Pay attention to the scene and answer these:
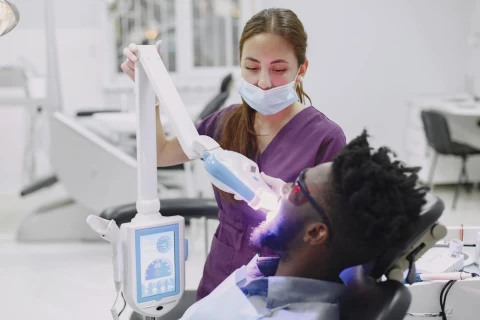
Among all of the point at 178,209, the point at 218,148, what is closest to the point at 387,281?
the point at 218,148

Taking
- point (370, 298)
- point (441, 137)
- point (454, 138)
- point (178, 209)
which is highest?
point (370, 298)

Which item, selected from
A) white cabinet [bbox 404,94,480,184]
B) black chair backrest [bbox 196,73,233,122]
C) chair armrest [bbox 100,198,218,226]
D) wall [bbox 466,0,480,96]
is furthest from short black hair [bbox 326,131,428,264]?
wall [bbox 466,0,480,96]

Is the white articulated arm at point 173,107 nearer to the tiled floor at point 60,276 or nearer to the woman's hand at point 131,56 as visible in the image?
the woman's hand at point 131,56

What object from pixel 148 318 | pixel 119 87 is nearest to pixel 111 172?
pixel 119 87

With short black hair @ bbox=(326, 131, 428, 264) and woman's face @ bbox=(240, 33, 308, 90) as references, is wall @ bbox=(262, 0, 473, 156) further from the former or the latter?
short black hair @ bbox=(326, 131, 428, 264)

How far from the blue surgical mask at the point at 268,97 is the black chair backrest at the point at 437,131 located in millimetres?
2759

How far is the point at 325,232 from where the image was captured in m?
0.93

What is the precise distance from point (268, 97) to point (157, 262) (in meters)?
0.42

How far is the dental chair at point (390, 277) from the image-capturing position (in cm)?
87

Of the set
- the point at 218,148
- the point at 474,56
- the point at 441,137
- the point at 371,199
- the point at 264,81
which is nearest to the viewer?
the point at 371,199

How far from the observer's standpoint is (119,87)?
470cm

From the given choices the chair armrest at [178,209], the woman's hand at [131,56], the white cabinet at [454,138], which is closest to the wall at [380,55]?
the white cabinet at [454,138]

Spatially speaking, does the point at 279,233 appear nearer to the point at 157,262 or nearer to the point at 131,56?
the point at 157,262

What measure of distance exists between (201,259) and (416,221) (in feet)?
7.55
